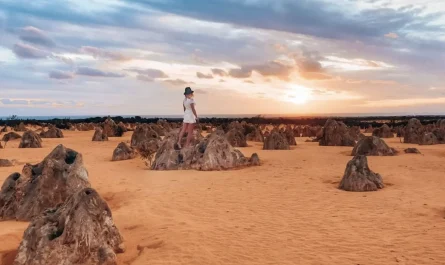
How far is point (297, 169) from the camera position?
1533 cm

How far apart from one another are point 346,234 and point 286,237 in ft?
3.57

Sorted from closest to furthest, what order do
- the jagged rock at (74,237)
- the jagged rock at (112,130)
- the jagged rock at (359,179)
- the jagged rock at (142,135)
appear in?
the jagged rock at (74,237) < the jagged rock at (359,179) < the jagged rock at (142,135) < the jagged rock at (112,130)

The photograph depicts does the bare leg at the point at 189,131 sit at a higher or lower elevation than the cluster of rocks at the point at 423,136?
higher

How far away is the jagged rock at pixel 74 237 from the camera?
→ 5902 mm

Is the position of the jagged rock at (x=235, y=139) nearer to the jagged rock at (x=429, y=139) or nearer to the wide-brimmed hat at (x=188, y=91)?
the wide-brimmed hat at (x=188, y=91)

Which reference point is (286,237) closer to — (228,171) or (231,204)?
(231,204)

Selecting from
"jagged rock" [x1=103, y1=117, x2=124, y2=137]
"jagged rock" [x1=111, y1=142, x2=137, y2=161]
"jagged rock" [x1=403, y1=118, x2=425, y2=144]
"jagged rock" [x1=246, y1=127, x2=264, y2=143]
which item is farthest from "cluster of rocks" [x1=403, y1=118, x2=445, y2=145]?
"jagged rock" [x1=103, y1=117, x2=124, y2=137]

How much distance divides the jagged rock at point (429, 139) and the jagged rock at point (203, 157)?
15132mm

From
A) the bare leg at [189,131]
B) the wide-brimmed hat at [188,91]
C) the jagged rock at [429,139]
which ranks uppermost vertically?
the wide-brimmed hat at [188,91]

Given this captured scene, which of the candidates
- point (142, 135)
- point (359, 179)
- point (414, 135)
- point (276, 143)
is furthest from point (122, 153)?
point (414, 135)

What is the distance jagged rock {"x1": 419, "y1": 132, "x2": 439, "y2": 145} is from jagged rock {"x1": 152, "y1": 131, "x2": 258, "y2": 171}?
596 inches

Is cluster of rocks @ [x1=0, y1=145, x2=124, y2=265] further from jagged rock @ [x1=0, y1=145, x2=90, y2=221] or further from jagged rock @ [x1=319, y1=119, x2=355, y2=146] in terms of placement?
→ jagged rock @ [x1=319, y1=119, x2=355, y2=146]

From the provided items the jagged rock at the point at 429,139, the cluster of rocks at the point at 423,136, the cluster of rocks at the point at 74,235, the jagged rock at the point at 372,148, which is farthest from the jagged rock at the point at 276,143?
the cluster of rocks at the point at 74,235

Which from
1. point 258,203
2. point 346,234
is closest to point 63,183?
point 258,203
